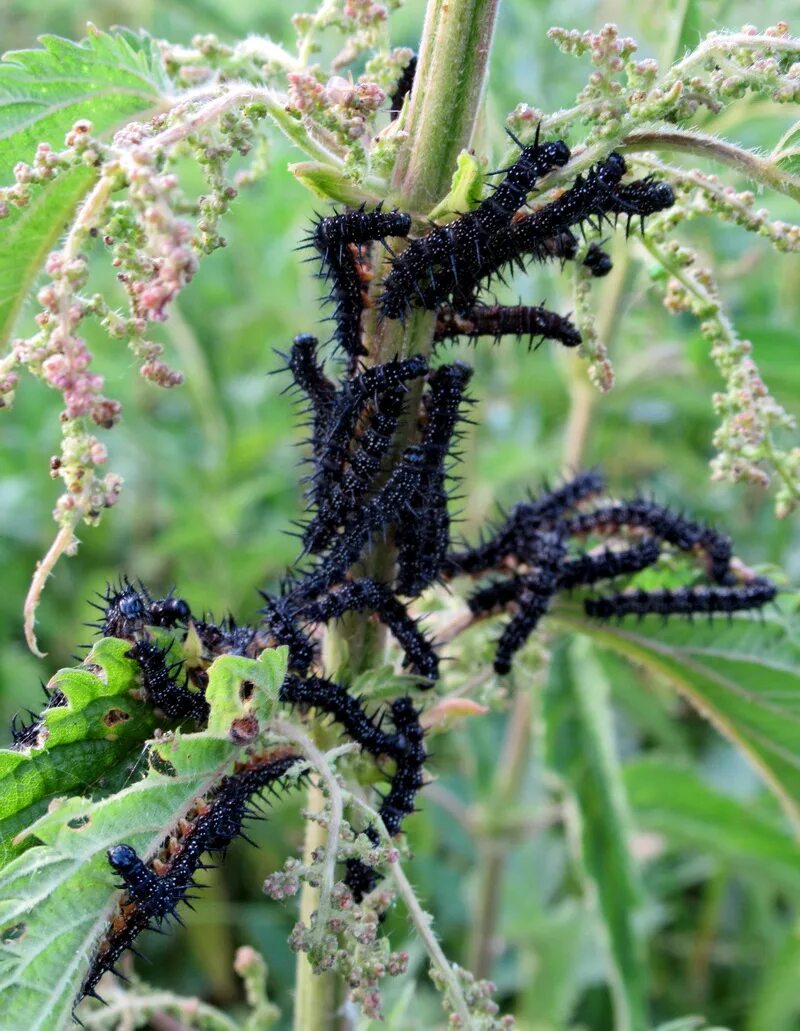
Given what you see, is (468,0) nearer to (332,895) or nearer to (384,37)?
(384,37)

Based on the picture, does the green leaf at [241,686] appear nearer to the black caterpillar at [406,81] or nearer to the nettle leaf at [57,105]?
the nettle leaf at [57,105]

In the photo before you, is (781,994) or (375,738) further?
(781,994)

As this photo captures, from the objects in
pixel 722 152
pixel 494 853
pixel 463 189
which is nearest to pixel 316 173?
pixel 463 189

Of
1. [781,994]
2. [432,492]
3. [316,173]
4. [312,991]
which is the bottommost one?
[312,991]

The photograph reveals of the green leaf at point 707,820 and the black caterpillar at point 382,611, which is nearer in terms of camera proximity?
the black caterpillar at point 382,611

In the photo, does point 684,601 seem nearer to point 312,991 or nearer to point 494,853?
point 312,991

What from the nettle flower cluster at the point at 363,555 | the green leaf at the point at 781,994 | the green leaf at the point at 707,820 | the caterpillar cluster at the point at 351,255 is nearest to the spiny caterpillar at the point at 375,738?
the nettle flower cluster at the point at 363,555
